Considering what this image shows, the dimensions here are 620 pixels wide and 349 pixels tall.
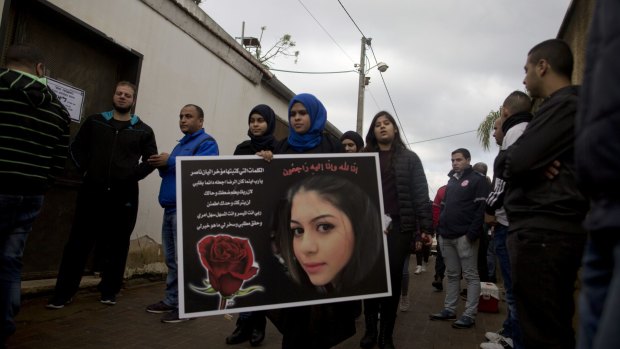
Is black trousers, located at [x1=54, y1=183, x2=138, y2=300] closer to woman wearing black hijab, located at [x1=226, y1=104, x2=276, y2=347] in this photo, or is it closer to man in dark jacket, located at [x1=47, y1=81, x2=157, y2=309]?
man in dark jacket, located at [x1=47, y1=81, x2=157, y2=309]

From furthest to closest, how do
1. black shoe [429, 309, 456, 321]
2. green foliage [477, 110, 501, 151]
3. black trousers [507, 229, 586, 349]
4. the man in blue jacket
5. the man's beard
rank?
green foliage [477, 110, 501, 151] < black shoe [429, 309, 456, 321] < the man's beard < the man in blue jacket < black trousers [507, 229, 586, 349]

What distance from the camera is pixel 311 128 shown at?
3119 millimetres

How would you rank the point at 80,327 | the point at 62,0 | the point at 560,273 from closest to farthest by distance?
the point at 560,273 → the point at 80,327 → the point at 62,0

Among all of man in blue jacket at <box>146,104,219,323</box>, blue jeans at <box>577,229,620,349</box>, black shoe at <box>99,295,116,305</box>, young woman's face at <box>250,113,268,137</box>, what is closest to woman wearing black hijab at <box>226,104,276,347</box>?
young woman's face at <box>250,113,268,137</box>

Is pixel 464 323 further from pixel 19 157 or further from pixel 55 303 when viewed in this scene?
pixel 19 157

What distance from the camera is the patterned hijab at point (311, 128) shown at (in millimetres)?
3109

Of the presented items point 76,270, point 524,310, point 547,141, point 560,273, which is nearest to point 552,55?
point 547,141

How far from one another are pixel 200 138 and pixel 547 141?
3.22 metres

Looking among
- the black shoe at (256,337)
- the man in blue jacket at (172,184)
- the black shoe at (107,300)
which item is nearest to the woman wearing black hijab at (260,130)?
the man in blue jacket at (172,184)

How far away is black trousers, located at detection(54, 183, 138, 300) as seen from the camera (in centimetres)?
426

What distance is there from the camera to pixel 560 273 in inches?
86.3

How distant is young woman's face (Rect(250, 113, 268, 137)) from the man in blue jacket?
1.97ft

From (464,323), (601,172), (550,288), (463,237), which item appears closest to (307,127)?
(550,288)

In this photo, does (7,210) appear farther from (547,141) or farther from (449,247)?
(449,247)
